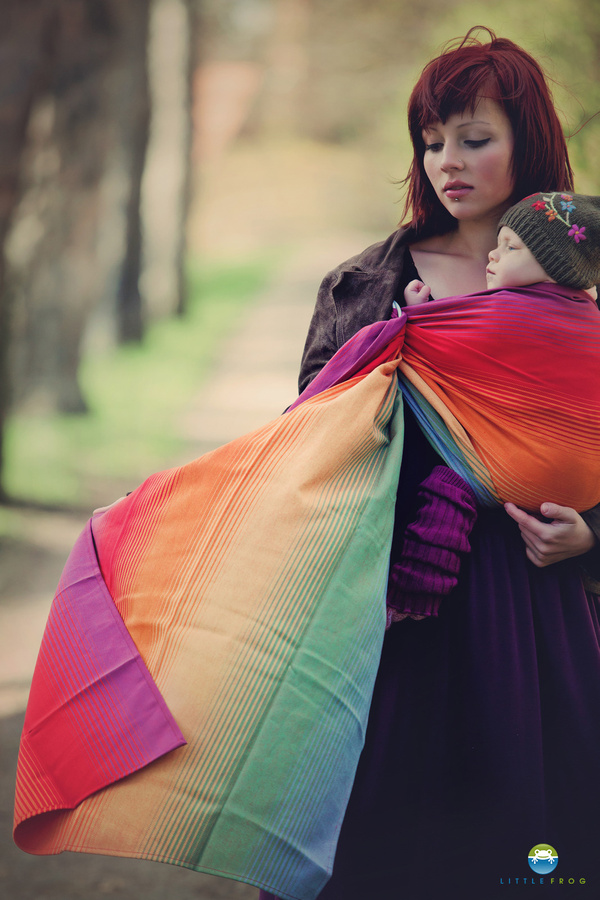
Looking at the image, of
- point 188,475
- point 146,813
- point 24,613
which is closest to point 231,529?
point 188,475

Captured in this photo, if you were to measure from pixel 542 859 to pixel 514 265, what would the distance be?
3.22ft

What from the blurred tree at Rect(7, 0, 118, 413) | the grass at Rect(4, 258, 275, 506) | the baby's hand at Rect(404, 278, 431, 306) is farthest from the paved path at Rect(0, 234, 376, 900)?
the baby's hand at Rect(404, 278, 431, 306)

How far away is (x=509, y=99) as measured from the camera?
1377mm

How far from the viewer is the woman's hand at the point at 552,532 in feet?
4.26

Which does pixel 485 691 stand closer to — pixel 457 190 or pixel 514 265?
pixel 514 265

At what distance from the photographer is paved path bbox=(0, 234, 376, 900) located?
7.82 ft

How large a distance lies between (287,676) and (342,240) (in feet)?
19.9

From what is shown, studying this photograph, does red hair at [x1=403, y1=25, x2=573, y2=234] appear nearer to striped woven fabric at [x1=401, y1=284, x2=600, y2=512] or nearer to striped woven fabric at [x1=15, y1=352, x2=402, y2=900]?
striped woven fabric at [x1=401, y1=284, x2=600, y2=512]

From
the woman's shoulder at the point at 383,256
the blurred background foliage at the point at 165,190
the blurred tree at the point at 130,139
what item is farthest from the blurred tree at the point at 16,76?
the woman's shoulder at the point at 383,256

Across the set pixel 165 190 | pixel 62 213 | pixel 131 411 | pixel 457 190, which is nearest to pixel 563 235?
pixel 457 190

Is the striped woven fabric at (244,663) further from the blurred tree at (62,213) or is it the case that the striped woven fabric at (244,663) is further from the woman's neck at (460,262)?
the blurred tree at (62,213)

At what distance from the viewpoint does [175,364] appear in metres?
7.17

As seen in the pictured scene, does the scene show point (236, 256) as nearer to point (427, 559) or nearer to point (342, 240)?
point (342, 240)

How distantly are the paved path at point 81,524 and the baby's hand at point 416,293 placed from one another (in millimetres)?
1836
